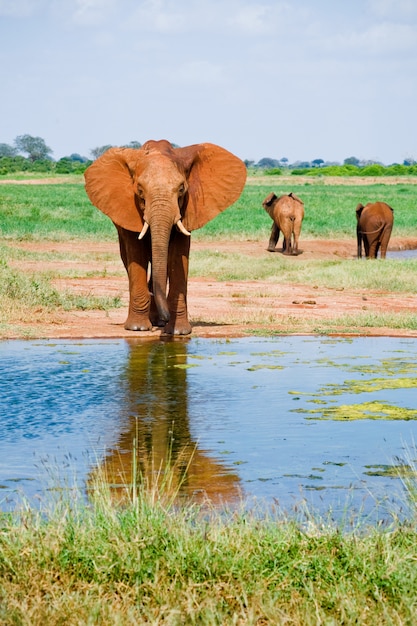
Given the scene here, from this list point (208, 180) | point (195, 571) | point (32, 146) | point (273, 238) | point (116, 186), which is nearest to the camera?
point (195, 571)

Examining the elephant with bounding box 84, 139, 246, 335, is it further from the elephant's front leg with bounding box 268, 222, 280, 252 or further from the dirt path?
the elephant's front leg with bounding box 268, 222, 280, 252

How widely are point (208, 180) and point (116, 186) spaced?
3.65 feet

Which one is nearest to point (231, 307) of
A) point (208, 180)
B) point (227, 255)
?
point (208, 180)

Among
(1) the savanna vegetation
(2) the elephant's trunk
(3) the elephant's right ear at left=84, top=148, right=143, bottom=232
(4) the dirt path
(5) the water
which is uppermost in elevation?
(3) the elephant's right ear at left=84, top=148, right=143, bottom=232

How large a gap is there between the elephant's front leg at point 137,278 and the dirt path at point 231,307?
0.56 feet

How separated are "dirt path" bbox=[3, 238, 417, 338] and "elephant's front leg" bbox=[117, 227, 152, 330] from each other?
0.17 metres

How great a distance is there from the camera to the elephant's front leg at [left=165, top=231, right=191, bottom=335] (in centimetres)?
1329

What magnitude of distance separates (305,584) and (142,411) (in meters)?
4.54

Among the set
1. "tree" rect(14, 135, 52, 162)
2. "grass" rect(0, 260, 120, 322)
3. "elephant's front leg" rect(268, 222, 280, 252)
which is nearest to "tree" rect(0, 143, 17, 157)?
"tree" rect(14, 135, 52, 162)

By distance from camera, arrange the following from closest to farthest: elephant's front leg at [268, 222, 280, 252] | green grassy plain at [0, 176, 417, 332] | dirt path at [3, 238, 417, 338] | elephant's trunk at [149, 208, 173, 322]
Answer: elephant's trunk at [149, 208, 173, 322] < dirt path at [3, 238, 417, 338] < green grassy plain at [0, 176, 417, 332] < elephant's front leg at [268, 222, 280, 252]

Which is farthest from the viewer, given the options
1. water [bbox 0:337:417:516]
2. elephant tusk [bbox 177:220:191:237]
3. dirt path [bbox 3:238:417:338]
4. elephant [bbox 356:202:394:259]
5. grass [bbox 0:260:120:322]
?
elephant [bbox 356:202:394:259]

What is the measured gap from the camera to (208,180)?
13625mm

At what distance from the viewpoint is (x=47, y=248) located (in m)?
30.1

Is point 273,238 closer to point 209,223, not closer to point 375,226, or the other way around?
point 375,226
